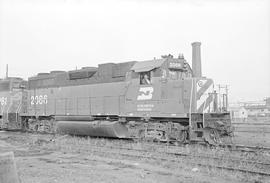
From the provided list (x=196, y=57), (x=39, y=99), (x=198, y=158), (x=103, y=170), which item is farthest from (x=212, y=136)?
(x=39, y=99)

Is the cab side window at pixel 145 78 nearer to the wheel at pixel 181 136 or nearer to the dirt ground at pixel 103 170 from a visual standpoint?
the wheel at pixel 181 136

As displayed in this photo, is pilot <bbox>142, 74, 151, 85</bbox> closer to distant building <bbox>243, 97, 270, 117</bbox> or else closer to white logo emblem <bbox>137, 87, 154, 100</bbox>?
white logo emblem <bbox>137, 87, 154, 100</bbox>

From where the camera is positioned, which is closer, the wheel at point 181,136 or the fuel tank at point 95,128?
the wheel at point 181,136

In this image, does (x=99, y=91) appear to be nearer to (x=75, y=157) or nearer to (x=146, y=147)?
(x=146, y=147)

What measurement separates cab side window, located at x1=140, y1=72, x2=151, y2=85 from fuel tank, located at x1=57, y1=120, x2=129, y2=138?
228cm

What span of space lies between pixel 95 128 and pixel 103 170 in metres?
7.08

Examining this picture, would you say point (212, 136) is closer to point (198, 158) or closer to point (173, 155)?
point (173, 155)

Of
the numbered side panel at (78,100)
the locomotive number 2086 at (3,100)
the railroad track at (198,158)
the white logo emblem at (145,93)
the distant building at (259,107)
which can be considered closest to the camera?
the railroad track at (198,158)

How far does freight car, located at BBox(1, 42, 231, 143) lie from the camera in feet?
41.9

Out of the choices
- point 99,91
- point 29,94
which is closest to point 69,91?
point 99,91

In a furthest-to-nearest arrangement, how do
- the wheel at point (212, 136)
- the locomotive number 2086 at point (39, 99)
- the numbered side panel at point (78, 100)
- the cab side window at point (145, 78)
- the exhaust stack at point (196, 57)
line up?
the exhaust stack at point (196, 57) → the locomotive number 2086 at point (39, 99) → the numbered side panel at point (78, 100) → the cab side window at point (145, 78) → the wheel at point (212, 136)

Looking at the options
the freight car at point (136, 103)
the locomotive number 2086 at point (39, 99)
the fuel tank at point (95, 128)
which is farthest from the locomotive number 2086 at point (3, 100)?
the fuel tank at point (95, 128)

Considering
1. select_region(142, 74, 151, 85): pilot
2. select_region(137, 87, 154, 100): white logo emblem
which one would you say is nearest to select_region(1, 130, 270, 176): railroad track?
select_region(137, 87, 154, 100): white logo emblem

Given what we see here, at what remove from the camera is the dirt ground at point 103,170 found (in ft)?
24.0
